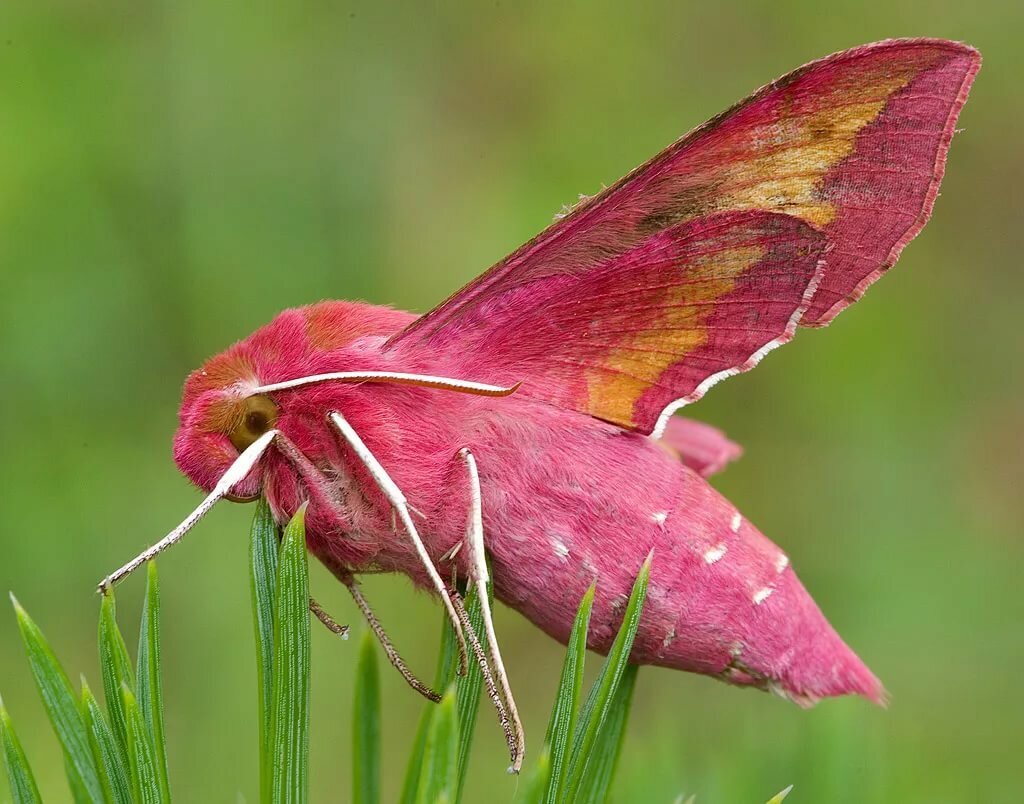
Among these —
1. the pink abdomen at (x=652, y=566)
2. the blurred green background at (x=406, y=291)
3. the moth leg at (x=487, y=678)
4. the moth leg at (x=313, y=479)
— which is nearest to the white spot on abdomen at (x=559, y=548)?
the pink abdomen at (x=652, y=566)

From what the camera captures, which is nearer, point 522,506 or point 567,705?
point 567,705

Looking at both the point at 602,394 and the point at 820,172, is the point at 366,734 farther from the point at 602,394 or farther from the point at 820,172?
the point at 820,172

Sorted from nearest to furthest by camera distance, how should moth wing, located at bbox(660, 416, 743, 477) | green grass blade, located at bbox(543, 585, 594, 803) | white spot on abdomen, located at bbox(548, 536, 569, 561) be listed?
green grass blade, located at bbox(543, 585, 594, 803) < white spot on abdomen, located at bbox(548, 536, 569, 561) < moth wing, located at bbox(660, 416, 743, 477)

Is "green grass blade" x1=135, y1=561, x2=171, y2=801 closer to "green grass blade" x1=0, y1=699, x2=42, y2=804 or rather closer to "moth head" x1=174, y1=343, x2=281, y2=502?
"green grass blade" x1=0, y1=699, x2=42, y2=804

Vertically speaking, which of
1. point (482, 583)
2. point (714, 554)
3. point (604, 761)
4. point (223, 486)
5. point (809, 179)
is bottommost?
point (604, 761)

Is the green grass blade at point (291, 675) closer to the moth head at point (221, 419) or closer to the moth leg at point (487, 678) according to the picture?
the moth leg at point (487, 678)

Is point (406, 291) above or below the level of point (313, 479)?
below

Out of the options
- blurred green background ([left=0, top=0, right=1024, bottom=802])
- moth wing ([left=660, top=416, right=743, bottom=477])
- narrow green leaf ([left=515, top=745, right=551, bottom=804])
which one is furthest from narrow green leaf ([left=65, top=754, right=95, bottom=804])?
blurred green background ([left=0, top=0, right=1024, bottom=802])

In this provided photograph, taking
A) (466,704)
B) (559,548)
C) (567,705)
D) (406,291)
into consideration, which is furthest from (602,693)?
(406,291)
